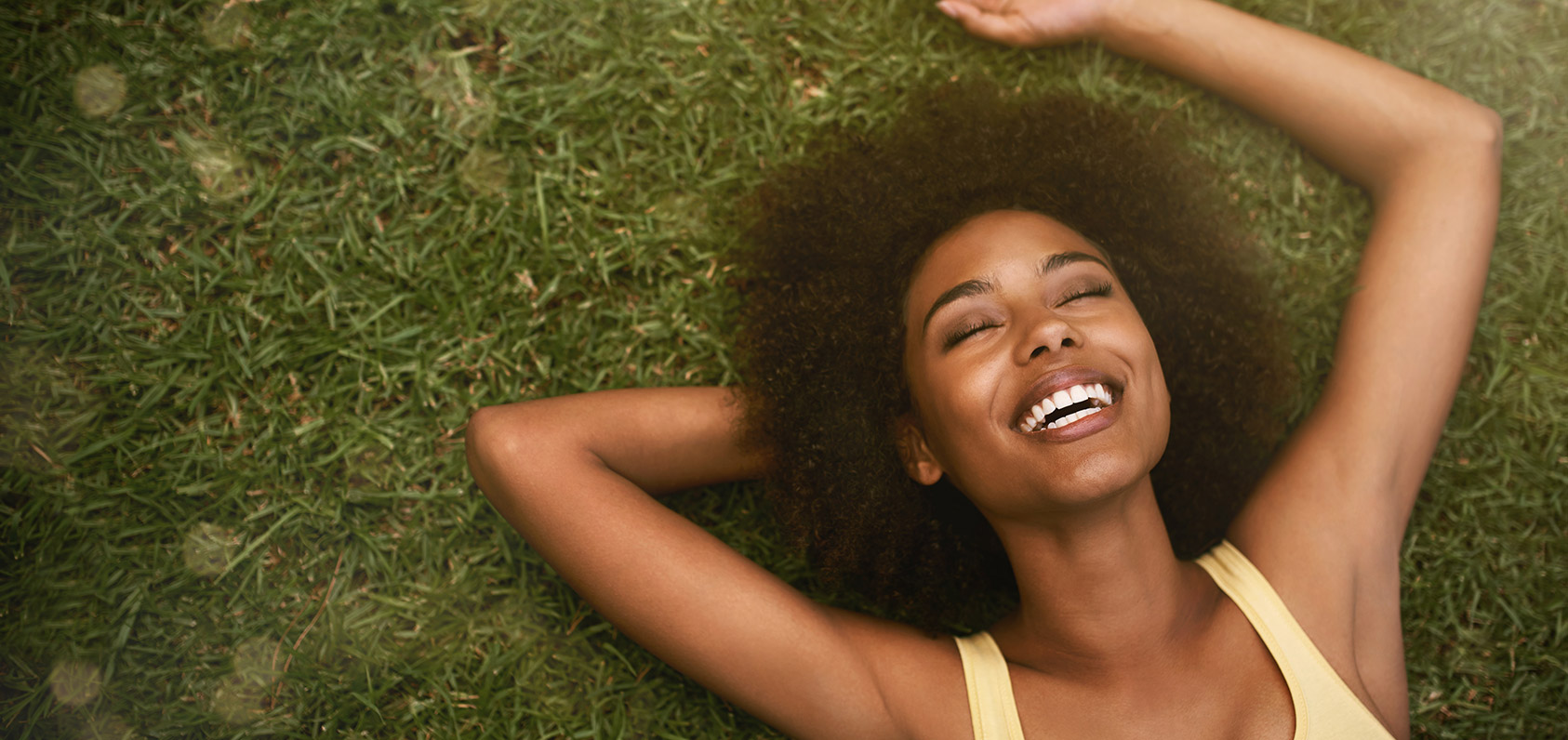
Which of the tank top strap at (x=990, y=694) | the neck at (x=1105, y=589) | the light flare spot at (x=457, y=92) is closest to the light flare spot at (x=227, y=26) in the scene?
the light flare spot at (x=457, y=92)

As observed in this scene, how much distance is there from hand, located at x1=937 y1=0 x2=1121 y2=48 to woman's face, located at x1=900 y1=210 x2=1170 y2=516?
3.57ft

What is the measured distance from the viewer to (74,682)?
10.0ft

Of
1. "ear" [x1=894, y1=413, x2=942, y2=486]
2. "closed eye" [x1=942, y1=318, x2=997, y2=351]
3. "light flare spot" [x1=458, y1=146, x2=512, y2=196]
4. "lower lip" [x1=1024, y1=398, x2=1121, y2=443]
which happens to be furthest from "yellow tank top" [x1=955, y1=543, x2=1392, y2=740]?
"light flare spot" [x1=458, y1=146, x2=512, y2=196]

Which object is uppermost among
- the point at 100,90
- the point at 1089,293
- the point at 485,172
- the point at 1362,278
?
the point at 100,90

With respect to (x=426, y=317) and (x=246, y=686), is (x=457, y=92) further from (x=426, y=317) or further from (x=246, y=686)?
(x=246, y=686)

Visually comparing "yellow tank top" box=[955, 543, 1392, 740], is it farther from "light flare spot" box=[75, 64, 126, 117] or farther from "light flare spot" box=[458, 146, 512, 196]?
"light flare spot" box=[75, 64, 126, 117]

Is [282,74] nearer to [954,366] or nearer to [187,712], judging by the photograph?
[187,712]

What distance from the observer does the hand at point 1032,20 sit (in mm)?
3357

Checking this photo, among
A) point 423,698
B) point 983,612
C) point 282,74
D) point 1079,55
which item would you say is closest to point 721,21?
point 1079,55

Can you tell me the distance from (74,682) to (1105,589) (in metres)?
3.38

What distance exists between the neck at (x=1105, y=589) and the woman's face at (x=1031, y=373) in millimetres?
179

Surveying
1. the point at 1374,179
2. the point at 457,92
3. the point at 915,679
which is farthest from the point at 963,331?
the point at 457,92

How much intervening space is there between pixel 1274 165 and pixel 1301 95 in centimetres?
27

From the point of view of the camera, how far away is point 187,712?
305 cm
